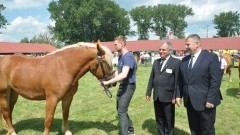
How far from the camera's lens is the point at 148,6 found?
10681cm

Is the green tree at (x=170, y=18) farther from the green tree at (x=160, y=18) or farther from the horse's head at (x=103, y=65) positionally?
the horse's head at (x=103, y=65)

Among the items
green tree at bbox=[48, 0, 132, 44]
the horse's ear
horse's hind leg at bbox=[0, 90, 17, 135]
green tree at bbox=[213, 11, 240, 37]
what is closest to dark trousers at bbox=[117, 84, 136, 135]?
the horse's ear

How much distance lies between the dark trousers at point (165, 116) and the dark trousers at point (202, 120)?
2.30 feet

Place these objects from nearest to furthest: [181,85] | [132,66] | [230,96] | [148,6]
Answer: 1. [181,85]
2. [132,66]
3. [230,96]
4. [148,6]

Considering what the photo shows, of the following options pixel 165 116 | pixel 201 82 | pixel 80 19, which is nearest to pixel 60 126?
pixel 165 116

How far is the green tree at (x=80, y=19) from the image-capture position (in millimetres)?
75375

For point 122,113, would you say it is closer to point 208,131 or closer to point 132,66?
point 132,66

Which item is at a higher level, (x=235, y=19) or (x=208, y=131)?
(x=235, y=19)

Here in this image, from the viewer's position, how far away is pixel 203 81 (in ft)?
17.0

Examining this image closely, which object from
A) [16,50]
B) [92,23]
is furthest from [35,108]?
[92,23]

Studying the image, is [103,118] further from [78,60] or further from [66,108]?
[78,60]

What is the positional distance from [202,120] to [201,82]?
685 mm

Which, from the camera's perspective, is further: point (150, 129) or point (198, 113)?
point (150, 129)

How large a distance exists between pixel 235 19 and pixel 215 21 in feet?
23.1
